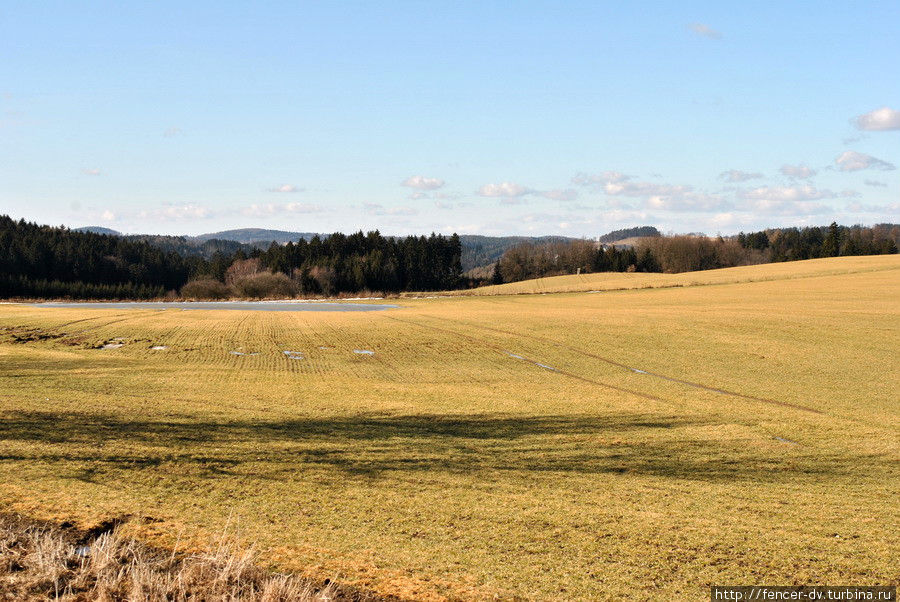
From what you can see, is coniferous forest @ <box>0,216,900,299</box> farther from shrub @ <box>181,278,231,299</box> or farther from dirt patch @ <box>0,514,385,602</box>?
dirt patch @ <box>0,514,385,602</box>

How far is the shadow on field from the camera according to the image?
36.9 ft

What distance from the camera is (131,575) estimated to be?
21.3 ft

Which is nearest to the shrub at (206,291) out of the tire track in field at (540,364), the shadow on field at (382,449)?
the tire track in field at (540,364)

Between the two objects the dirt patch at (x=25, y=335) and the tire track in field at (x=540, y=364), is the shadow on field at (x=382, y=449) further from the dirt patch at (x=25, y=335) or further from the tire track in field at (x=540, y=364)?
the dirt patch at (x=25, y=335)

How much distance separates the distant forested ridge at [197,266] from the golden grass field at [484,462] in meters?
104

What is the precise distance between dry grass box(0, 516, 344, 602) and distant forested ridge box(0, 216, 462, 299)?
119225 mm

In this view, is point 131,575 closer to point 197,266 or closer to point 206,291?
point 206,291

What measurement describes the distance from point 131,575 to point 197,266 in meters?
181

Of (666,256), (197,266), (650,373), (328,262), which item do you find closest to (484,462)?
(650,373)

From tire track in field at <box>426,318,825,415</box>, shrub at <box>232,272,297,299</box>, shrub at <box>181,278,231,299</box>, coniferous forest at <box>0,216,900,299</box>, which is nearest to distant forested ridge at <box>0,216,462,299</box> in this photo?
coniferous forest at <box>0,216,900,299</box>

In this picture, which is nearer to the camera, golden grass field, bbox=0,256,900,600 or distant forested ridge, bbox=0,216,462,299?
golden grass field, bbox=0,256,900,600

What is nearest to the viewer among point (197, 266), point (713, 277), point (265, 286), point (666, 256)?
point (713, 277)

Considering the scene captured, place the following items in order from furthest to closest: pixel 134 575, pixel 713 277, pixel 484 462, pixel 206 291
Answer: pixel 206 291 < pixel 713 277 < pixel 484 462 < pixel 134 575

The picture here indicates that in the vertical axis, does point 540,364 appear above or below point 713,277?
below
